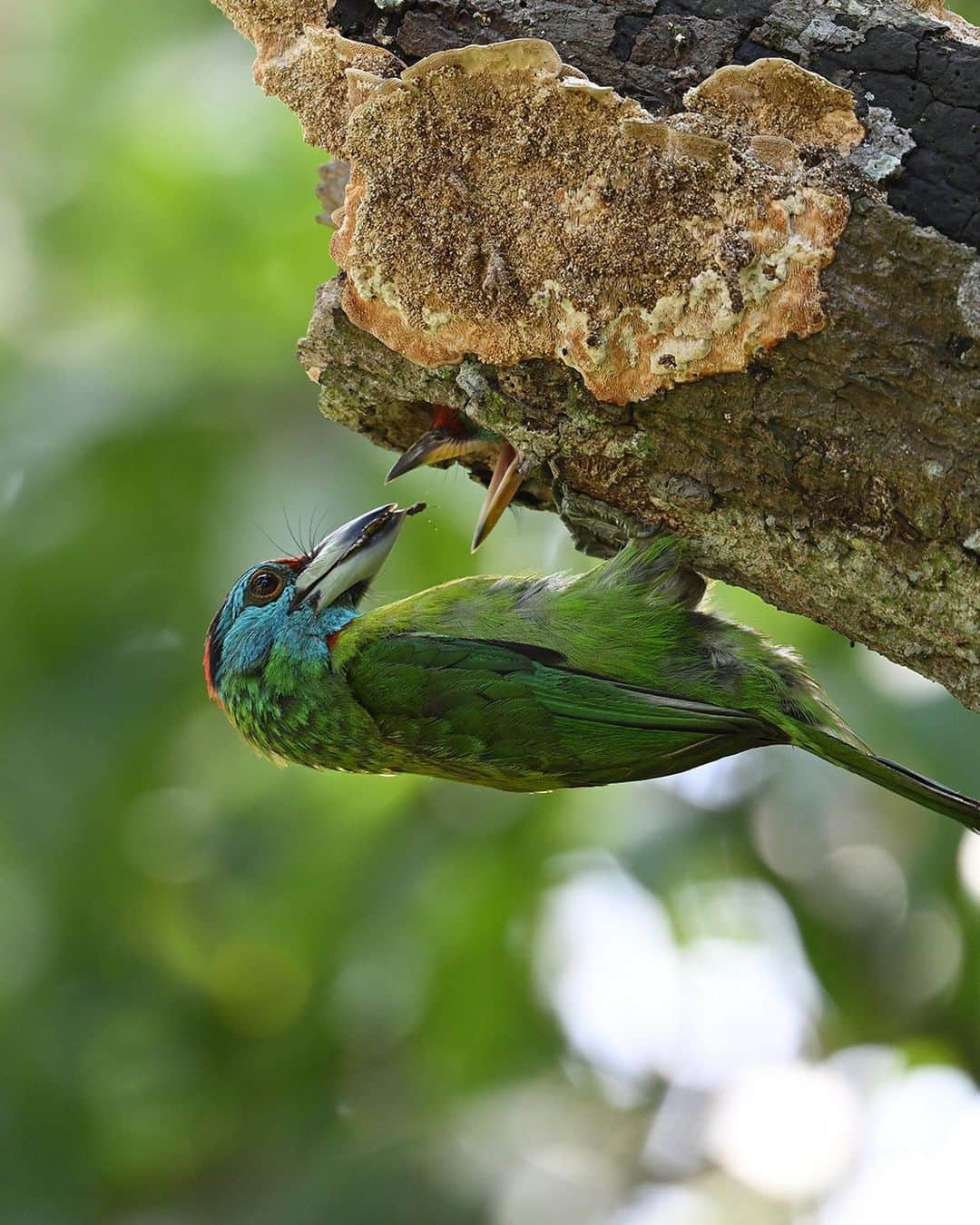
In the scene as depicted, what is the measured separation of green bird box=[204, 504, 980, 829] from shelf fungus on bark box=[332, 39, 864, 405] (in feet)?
2.12

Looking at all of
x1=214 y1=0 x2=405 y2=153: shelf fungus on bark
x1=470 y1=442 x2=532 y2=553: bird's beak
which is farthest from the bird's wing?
x1=214 y1=0 x2=405 y2=153: shelf fungus on bark

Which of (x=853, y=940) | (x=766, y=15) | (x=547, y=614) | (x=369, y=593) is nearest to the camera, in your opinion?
(x=766, y=15)

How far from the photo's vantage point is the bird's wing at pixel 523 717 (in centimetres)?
329

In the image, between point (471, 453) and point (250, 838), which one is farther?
point (250, 838)

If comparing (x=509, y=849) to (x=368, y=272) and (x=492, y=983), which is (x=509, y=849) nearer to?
(x=492, y=983)

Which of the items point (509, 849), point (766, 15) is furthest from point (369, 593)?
point (509, 849)

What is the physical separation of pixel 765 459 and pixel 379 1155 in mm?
3885

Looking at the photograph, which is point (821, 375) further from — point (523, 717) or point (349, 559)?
point (349, 559)

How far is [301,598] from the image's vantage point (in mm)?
3684

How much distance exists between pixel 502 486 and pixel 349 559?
2.06 feet

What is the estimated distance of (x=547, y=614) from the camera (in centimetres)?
348

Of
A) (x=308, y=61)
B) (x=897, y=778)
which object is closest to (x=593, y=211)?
(x=308, y=61)

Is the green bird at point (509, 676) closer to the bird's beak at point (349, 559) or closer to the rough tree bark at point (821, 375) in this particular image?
the bird's beak at point (349, 559)

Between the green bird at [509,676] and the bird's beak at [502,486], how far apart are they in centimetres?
27
